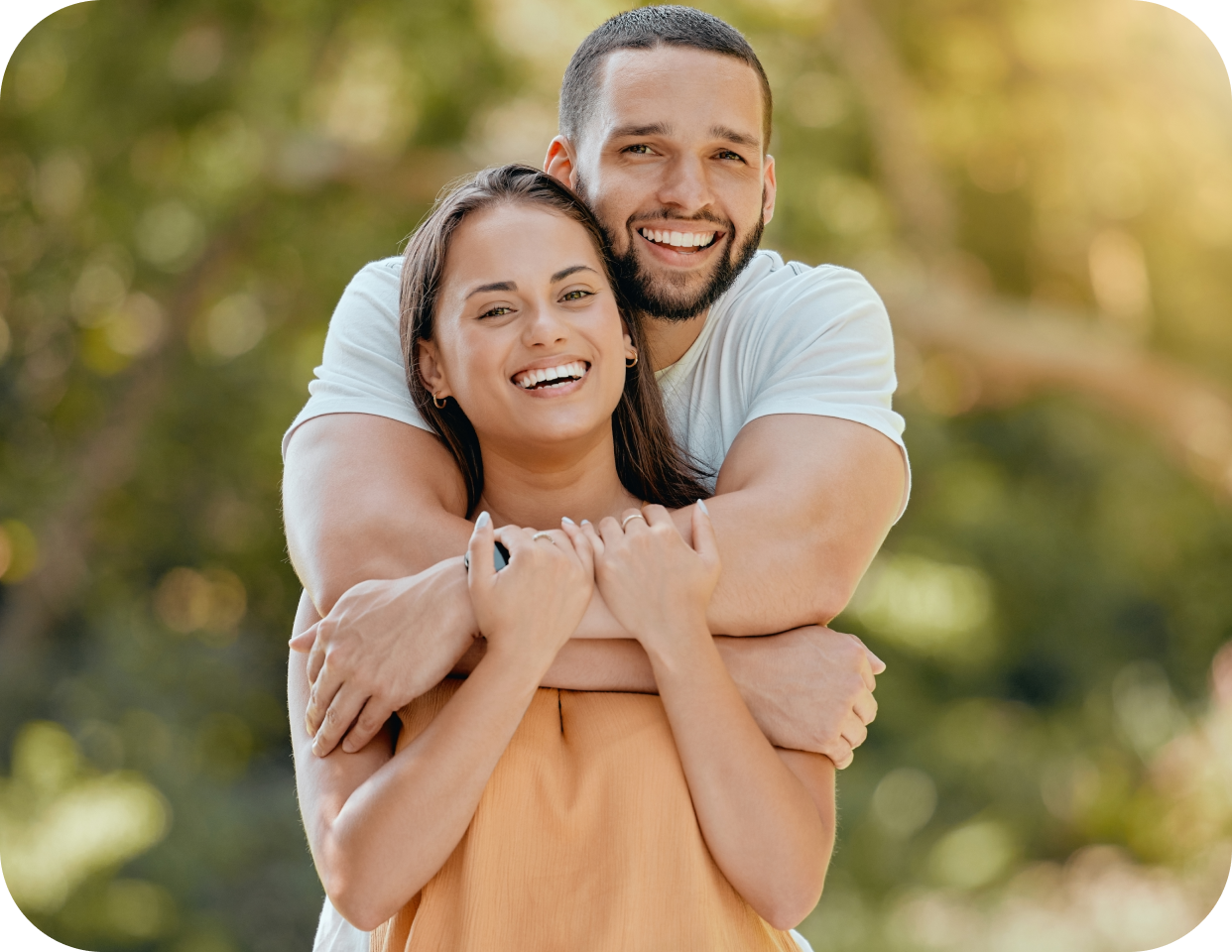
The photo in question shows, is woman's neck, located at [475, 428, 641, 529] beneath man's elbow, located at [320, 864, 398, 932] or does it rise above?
above

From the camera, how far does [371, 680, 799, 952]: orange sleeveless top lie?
60.1 inches

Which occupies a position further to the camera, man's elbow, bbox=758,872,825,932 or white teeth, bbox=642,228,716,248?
white teeth, bbox=642,228,716,248

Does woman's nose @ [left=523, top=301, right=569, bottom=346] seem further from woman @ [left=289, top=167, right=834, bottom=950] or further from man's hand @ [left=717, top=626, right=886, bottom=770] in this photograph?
man's hand @ [left=717, top=626, right=886, bottom=770]

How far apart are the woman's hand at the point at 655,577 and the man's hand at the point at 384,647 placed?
0.62 feet

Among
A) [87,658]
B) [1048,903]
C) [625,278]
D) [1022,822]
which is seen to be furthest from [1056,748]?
[625,278]

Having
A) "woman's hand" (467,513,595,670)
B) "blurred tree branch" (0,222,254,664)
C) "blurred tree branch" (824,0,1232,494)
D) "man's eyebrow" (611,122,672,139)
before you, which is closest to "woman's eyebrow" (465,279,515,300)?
"woman's hand" (467,513,595,670)

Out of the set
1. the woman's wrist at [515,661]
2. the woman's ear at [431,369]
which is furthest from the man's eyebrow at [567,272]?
the woman's wrist at [515,661]

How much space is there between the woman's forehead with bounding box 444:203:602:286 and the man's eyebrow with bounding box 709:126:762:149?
0.39m

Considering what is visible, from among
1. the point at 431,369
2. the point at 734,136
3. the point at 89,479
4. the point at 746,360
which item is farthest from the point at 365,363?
the point at 89,479

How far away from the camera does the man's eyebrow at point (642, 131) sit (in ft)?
6.77

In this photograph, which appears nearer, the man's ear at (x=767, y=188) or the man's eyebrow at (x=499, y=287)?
the man's eyebrow at (x=499, y=287)

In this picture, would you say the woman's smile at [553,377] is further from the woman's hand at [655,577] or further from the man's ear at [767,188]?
the man's ear at [767,188]

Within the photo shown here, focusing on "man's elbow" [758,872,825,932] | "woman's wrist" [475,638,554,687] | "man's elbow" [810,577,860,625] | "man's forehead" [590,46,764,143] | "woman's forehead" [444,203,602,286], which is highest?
"man's forehead" [590,46,764,143]

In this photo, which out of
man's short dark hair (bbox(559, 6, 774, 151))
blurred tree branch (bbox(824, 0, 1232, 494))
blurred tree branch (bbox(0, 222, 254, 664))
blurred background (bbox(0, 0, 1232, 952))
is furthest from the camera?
blurred tree branch (bbox(824, 0, 1232, 494))
